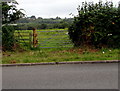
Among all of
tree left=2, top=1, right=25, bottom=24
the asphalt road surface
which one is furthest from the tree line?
the asphalt road surface

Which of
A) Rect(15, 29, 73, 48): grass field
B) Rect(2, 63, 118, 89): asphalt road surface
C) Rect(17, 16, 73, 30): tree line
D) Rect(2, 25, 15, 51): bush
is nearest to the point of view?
Rect(2, 63, 118, 89): asphalt road surface

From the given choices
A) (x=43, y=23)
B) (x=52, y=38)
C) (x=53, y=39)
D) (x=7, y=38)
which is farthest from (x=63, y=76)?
Result: (x=43, y=23)

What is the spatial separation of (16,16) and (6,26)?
59.7 inches

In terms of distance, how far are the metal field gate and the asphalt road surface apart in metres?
5.71

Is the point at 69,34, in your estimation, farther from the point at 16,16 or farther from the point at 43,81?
the point at 43,81

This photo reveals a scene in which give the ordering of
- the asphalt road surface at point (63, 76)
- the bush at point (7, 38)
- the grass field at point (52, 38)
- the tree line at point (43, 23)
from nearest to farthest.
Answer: the asphalt road surface at point (63, 76) < the bush at point (7, 38) < the grass field at point (52, 38) < the tree line at point (43, 23)

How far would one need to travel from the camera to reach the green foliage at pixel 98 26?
13.9 m

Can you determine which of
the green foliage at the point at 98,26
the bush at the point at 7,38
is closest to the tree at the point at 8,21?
the bush at the point at 7,38

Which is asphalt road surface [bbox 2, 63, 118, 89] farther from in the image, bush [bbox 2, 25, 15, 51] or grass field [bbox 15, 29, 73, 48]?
grass field [bbox 15, 29, 73, 48]

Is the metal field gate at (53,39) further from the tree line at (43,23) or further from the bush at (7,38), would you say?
the bush at (7,38)

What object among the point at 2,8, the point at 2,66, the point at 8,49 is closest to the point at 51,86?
the point at 2,66

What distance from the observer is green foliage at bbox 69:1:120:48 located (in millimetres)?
13914

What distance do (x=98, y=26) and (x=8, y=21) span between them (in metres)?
5.34

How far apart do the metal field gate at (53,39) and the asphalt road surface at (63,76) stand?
5708 millimetres
